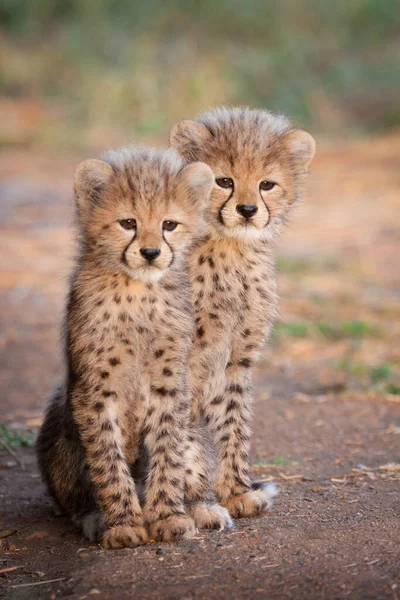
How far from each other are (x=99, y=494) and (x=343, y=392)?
2591 mm

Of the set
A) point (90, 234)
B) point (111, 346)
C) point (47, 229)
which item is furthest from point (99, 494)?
point (47, 229)

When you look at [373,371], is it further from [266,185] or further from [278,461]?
[266,185]

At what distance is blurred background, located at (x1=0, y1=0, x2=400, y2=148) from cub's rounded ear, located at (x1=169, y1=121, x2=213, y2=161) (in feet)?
29.9

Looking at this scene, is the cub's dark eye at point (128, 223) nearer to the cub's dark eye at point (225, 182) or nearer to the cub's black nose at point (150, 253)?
the cub's black nose at point (150, 253)

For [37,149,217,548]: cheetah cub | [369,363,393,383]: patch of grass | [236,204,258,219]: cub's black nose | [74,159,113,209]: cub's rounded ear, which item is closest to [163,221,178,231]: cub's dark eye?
[37,149,217,548]: cheetah cub

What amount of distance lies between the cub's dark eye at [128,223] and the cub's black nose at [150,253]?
0.37 feet

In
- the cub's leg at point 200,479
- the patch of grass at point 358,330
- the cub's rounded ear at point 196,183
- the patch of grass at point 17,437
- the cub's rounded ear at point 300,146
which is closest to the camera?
the cub's rounded ear at point 196,183

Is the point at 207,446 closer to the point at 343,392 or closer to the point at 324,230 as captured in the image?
the point at 343,392

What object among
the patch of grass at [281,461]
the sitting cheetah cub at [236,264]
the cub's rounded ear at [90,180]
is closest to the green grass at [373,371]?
the patch of grass at [281,461]

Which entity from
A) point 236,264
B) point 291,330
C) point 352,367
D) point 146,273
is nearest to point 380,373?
point 352,367

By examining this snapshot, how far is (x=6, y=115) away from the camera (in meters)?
14.3

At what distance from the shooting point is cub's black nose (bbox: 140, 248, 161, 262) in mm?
3238

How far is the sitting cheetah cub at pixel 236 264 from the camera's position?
371 cm

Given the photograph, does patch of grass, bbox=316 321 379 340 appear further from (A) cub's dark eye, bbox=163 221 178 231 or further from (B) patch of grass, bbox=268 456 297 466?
(A) cub's dark eye, bbox=163 221 178 231
